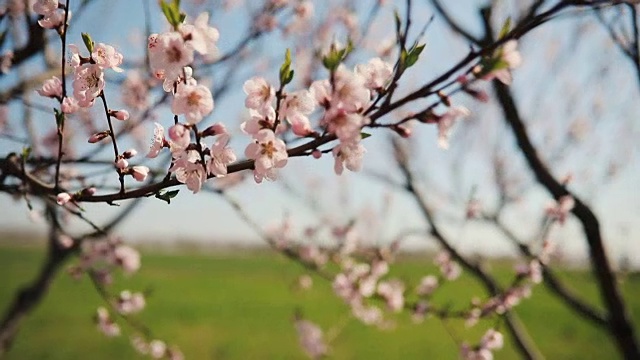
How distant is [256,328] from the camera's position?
15.3 m

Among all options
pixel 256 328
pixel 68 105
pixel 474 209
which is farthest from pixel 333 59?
pixel 256 328

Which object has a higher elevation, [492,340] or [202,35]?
[202,35]

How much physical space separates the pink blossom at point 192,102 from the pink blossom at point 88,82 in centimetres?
29

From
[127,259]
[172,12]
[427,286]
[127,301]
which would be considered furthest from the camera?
[427,286]

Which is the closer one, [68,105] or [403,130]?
[403,130]

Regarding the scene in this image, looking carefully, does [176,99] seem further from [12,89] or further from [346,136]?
[12,89]

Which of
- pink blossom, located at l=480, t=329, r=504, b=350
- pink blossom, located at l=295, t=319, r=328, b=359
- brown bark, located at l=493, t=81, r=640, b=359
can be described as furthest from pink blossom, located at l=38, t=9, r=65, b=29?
pink blossom, located at l=295, t=319, r=328, b=359

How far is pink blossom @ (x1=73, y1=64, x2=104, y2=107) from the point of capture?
1.18m

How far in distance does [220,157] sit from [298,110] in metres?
0.23

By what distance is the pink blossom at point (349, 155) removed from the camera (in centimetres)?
106

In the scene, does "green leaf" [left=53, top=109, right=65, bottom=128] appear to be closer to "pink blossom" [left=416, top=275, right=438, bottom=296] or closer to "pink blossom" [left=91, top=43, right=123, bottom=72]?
"pink blossom" [left=91, top=43, right=123, bottom=72]

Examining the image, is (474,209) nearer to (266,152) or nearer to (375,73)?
(375,73)

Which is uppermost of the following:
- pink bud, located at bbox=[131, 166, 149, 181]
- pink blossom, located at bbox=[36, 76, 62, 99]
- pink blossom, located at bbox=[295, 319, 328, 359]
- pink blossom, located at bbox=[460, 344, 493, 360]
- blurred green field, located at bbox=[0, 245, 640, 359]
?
pink blossom, located at bbox=[36, 76, 62, 99]

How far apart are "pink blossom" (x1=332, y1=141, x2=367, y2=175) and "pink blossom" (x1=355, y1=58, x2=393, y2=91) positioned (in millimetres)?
151
